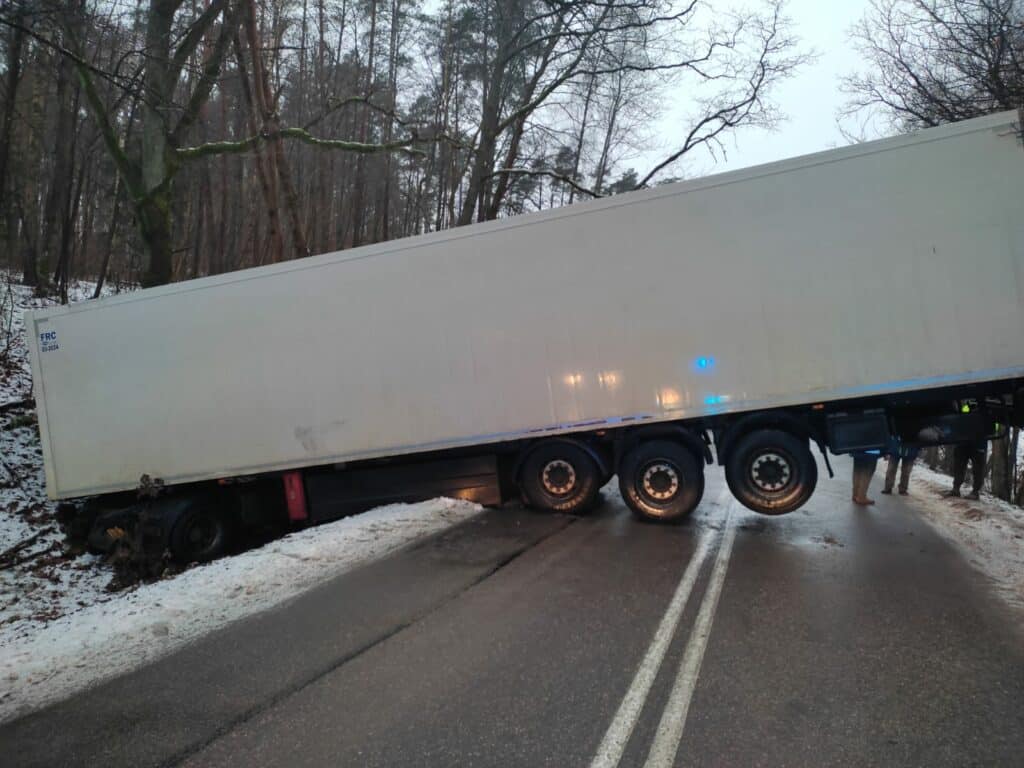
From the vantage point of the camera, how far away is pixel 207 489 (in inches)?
320

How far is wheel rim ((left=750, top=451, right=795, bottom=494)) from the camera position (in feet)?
21.5

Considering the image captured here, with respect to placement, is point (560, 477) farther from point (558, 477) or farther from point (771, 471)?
point (771, 471)

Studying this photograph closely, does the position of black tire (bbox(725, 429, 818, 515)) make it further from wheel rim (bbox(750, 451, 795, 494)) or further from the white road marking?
the white road marking

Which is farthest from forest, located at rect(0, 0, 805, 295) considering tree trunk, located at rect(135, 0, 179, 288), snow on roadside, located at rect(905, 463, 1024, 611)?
snow on roadside, located at rect(905, 463, 1024, 611)

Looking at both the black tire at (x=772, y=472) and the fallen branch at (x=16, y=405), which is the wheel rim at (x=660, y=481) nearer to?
the black tire at (x=772, y=472)

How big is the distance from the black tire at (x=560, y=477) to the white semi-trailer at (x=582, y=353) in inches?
1.0

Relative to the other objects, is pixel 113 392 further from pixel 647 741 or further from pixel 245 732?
pixel 647 741

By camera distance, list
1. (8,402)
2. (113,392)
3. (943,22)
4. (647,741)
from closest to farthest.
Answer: (647,741) → (113,392) → (943,22) → (8,402)

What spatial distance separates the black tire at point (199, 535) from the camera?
7.61 metres

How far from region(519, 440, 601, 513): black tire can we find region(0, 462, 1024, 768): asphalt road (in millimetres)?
1585

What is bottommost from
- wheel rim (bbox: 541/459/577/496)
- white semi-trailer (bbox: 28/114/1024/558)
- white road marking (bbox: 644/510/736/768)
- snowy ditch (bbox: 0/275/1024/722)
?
white road marking (bbox: 644/510/736/768)

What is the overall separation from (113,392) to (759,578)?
7.99 meters

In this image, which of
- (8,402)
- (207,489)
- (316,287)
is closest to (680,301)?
(316,287)

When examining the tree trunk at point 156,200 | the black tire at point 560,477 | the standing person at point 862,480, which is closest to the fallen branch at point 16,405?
the tree trunk at point 156,200
